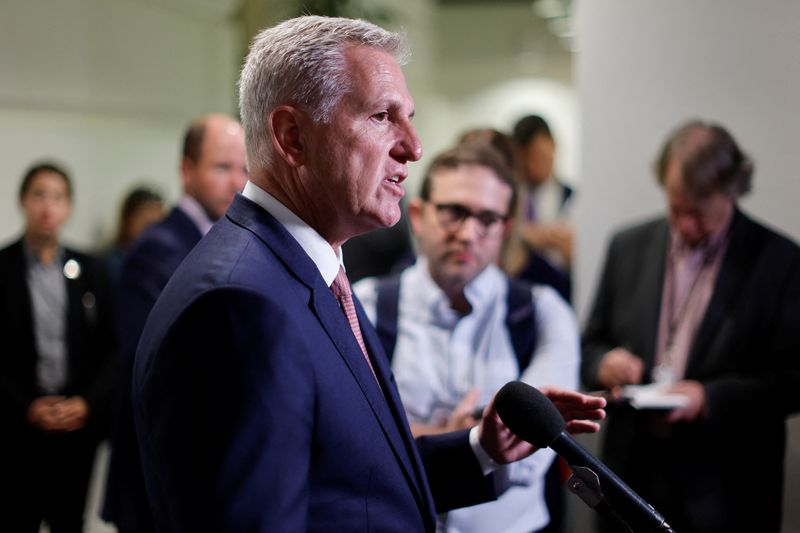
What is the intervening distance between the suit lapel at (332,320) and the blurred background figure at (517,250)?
3.95ft

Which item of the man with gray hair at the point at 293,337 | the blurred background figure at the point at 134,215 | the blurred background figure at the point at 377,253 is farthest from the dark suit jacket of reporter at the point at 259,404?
the blurred background figure at the point at 134,215

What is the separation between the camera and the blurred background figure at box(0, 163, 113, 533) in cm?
337

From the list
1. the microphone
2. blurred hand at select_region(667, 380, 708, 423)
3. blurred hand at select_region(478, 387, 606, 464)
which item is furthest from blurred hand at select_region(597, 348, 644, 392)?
the microphone

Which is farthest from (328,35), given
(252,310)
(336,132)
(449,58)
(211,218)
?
(449,58)

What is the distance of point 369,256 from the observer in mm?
3234

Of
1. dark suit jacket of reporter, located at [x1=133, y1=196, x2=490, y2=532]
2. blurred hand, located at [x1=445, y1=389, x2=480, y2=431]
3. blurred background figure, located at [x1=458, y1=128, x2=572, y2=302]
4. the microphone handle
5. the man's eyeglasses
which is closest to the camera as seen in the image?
dark suit jacket of reporter, located at [x1=133, y1=196, x2=490, y2=532]

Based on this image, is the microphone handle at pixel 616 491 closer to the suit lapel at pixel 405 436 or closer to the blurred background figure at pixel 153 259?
the suit lapel at pixel 405 436

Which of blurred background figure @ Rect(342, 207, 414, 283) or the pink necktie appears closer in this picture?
the pink necktie

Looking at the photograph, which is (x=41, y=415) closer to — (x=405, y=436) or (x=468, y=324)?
(x=468, y=324)

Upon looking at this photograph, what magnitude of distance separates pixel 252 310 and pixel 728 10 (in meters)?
2.28

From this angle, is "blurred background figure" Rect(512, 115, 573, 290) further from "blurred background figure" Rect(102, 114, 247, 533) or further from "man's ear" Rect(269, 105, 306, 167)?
"man's ear" Rect(269, 105, 306, 167)

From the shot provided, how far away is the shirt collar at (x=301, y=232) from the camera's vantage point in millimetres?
1230

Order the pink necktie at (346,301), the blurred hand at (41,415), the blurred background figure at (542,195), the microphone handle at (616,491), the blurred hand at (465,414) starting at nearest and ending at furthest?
the microphone handle at (616,491) → the pink necktie at (346,301) → the blurred hand at (465,414) → the blurred hand at (41,415) → the blurred background figure at (542,195)

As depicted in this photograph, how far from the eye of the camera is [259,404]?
1004mm
